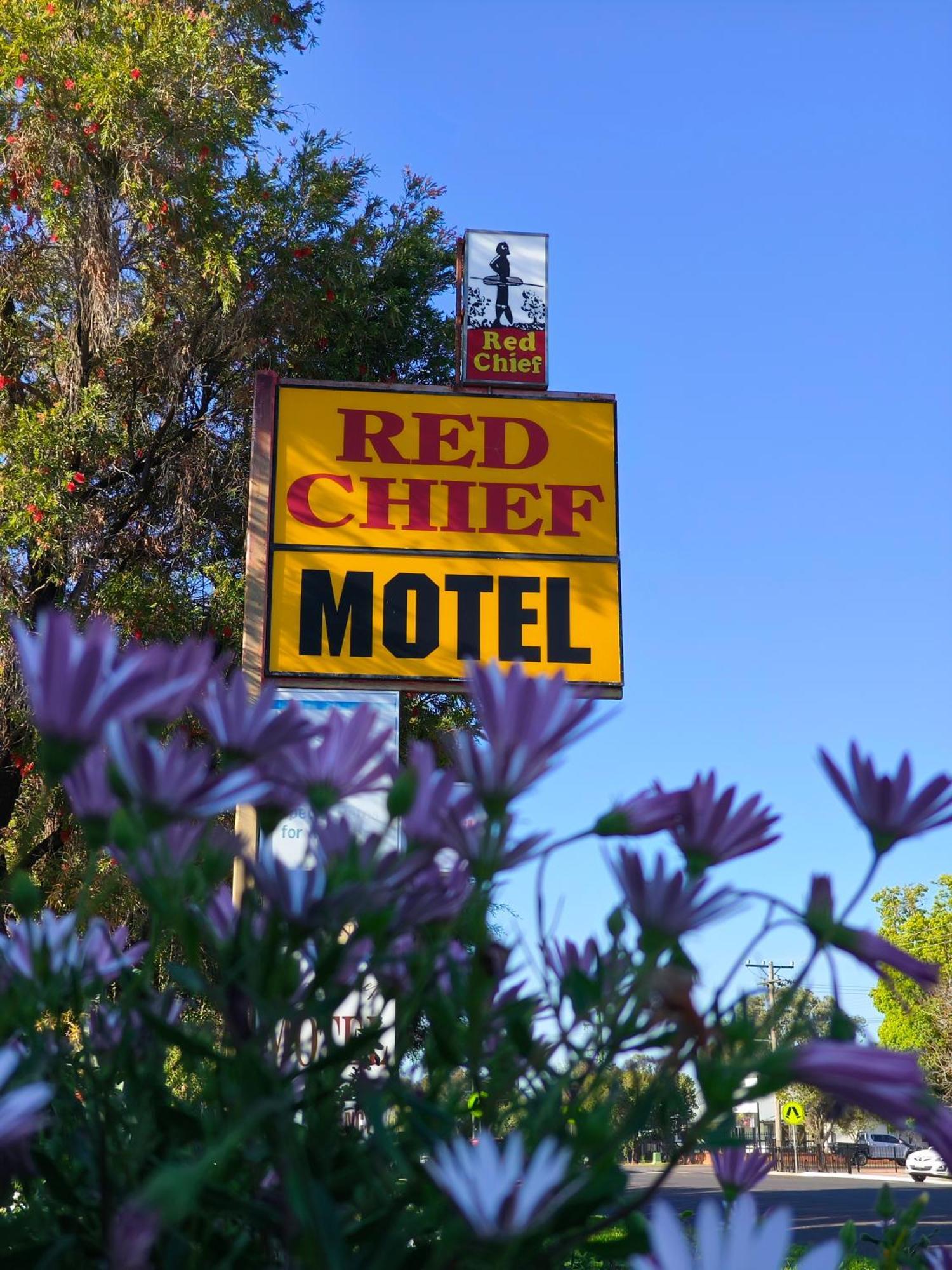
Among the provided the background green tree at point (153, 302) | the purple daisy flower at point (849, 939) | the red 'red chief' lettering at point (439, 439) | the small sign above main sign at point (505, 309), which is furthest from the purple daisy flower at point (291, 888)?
the background green tree at point (153, 302)

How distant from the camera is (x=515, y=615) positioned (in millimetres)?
7383

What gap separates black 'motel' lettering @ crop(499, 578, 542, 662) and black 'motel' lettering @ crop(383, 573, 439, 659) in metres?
0.38

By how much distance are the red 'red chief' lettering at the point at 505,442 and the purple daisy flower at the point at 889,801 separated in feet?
22.2

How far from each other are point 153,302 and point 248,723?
10.8m

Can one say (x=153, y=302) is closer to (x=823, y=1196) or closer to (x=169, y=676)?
(x=169, y=676)

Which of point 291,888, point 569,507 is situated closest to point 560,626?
point 569,507

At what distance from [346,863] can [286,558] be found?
21.9 ft

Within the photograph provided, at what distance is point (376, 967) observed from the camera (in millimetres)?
853

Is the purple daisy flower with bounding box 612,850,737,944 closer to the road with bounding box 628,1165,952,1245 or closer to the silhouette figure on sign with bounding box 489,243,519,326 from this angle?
the silhouette figure on sign with bounding box 489,243,519,326

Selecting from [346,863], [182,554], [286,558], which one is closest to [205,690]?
[346,863]

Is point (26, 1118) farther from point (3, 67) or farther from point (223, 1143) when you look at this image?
point (3, 67)

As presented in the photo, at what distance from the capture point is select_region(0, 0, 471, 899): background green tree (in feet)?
32.5

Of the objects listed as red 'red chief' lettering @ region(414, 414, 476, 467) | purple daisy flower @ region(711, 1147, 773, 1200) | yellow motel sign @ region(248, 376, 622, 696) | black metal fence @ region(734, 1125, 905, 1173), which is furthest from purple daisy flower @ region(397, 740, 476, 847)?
black metal fence @ region(734, 1125, 905, 1173)

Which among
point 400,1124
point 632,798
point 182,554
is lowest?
point 400,1124
